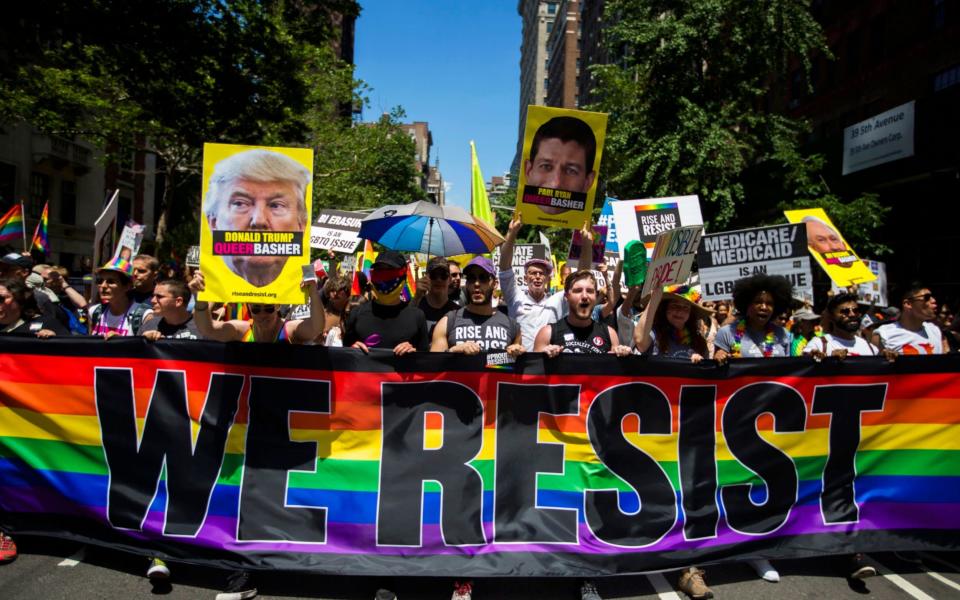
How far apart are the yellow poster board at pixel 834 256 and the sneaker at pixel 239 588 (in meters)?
6.00

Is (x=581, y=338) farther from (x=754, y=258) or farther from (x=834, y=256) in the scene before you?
(x=834, y=256)

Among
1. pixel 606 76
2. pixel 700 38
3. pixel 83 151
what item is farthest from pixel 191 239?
pixel 700 38

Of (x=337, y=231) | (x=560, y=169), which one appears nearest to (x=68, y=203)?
(x=337, y=231)

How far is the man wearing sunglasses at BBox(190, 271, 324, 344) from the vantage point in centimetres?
395

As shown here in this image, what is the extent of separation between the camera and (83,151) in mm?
30797

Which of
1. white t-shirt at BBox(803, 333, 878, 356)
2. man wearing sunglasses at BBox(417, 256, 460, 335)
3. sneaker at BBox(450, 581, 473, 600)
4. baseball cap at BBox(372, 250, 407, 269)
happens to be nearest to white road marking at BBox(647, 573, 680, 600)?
sneaker at BBox(450, 581, 473, 600)

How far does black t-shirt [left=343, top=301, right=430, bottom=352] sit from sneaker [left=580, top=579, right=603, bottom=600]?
172cm

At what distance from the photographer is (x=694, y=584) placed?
394 centimetres

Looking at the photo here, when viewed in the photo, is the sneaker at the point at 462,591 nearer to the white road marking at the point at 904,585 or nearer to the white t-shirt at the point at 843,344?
the white road marking at the point at 904,585

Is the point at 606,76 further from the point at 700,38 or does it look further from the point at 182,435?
the point at 182,435

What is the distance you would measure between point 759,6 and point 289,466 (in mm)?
18969

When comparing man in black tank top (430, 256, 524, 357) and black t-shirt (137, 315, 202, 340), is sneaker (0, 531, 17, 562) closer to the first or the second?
black t-shirt (137, 315, 202, 340)

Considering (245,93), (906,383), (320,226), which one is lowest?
(906,383)

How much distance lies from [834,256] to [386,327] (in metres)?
5.19
